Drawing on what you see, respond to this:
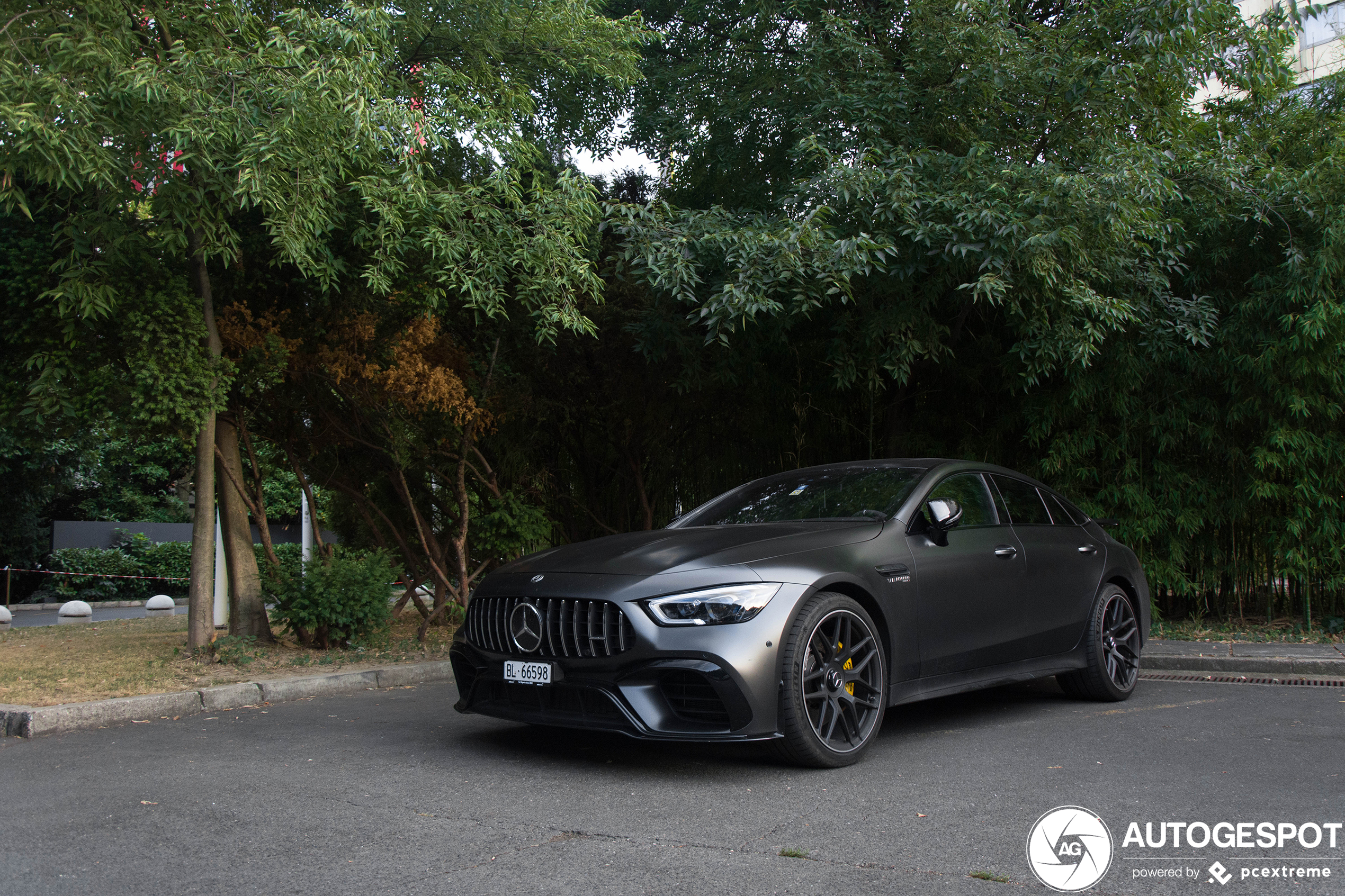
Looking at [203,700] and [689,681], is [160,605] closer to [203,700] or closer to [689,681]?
[203,700]

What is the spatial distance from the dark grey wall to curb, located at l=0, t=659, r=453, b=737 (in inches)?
550

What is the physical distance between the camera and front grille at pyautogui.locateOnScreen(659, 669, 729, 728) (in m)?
4.29

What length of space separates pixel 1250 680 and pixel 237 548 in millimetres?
8079

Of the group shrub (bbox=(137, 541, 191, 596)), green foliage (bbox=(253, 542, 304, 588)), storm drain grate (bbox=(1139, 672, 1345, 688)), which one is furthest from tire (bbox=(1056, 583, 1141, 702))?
shrub (bbox=(137, 541, 191, 596))

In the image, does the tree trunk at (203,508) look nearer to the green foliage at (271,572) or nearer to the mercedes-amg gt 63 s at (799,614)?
the green foliage at (271,572)

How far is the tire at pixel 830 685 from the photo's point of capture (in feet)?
14.4

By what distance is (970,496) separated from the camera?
5926 millimetres

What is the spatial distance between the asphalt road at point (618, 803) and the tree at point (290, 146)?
10.2 feet

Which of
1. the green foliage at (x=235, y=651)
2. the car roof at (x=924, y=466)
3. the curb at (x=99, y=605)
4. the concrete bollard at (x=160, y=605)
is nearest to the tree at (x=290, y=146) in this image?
the green foliage at (x=235, y=651)

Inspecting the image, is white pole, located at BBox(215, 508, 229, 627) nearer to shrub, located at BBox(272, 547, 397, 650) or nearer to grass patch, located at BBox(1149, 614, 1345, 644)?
shrub, located at BBox(272, 547, 397, 650)

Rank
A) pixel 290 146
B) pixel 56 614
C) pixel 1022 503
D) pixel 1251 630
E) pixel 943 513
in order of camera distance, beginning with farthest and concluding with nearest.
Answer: pixel 56 614 < pixel 1251 630 < pixel 1022 503 < pixel 290 146 < pixel 943 513

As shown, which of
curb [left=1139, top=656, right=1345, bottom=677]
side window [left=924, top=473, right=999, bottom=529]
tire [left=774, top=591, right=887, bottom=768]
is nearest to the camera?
tire [left=774, top=591, right=887, bottom=768]

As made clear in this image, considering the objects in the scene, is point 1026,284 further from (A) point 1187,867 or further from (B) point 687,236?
(A) point 1187,867

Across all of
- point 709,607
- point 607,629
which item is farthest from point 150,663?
point 709,607
